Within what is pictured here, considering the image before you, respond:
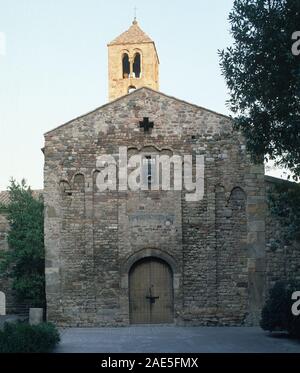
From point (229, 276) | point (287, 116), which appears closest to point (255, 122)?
point (287, 116)

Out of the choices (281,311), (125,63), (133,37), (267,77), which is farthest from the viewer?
(133,37)

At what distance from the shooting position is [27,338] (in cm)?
1277

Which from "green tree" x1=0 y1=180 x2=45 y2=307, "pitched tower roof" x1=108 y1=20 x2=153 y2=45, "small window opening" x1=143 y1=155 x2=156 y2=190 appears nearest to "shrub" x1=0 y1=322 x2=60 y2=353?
"green tree" x1=0 y1=180 x2=45 y2=307

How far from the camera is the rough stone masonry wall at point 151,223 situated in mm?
18078

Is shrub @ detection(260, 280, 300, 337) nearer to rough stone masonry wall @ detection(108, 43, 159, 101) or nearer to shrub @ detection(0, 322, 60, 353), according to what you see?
shrub @ detection(0, 322, 60, 353)

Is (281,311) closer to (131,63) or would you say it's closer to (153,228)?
(153,228)

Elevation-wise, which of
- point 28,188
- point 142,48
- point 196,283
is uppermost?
point 142,48

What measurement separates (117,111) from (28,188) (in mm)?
4892

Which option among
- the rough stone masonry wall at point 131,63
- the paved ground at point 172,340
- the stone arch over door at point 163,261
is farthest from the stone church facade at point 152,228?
the rough stone masonry wall at point 131,63

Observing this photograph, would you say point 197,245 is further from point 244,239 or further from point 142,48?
point 142,48

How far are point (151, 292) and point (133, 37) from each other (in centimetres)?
2001

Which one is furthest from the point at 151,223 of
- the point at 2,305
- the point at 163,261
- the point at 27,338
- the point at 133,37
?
the point at 133,37

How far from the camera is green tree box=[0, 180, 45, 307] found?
63.5ft

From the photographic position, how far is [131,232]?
1841 centimetres
